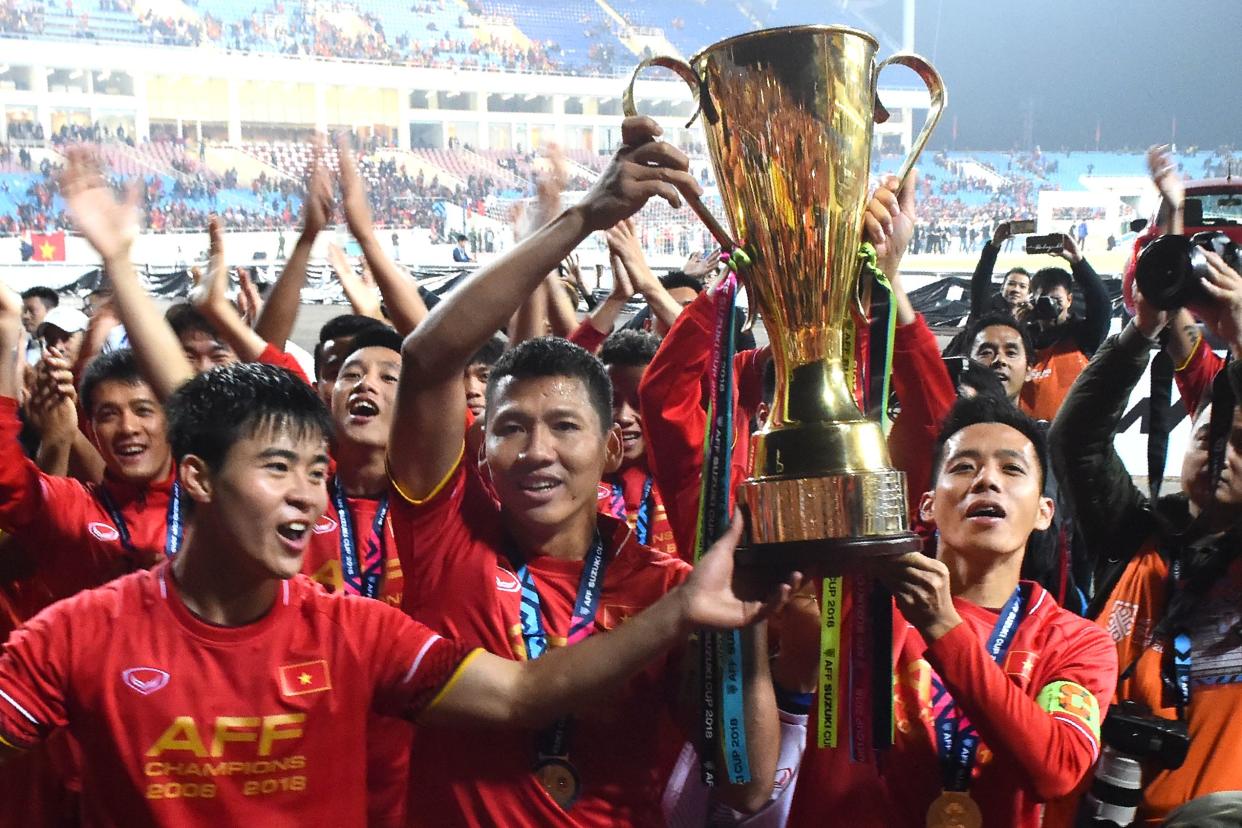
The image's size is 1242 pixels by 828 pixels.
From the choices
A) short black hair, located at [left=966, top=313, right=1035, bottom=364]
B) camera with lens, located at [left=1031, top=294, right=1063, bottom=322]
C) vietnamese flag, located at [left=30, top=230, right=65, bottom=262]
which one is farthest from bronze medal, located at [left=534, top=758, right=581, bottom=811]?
vietnamese flag, located at [left=30, top=230, right=65, bottom=262]

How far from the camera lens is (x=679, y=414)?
250cm

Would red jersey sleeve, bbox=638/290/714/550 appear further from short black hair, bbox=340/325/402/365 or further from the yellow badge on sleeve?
the yellow badge on sleeve

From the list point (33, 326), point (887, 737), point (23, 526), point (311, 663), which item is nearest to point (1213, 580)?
point (887, 737)

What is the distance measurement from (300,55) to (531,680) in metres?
31.2

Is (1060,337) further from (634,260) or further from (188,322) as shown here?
(188,322)

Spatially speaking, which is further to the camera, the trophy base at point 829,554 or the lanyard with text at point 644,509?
the lanyard with text at point 644,509

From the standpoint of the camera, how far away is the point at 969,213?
3077cm

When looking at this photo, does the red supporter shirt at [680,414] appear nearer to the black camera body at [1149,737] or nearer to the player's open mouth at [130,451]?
the black camera body at [1149,737]

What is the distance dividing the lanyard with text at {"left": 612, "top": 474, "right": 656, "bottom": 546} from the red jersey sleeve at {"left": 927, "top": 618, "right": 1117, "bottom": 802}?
137cm

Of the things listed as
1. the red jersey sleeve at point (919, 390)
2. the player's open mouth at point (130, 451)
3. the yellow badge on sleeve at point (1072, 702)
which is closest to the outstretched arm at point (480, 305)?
the red jersey sleeve at point (919, 390)

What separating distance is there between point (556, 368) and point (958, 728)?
0.85m

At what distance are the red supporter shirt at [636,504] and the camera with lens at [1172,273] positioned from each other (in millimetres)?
1247

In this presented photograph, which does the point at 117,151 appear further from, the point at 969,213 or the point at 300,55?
the point at 969,213

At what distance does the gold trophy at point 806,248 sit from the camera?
1481 millimetres
